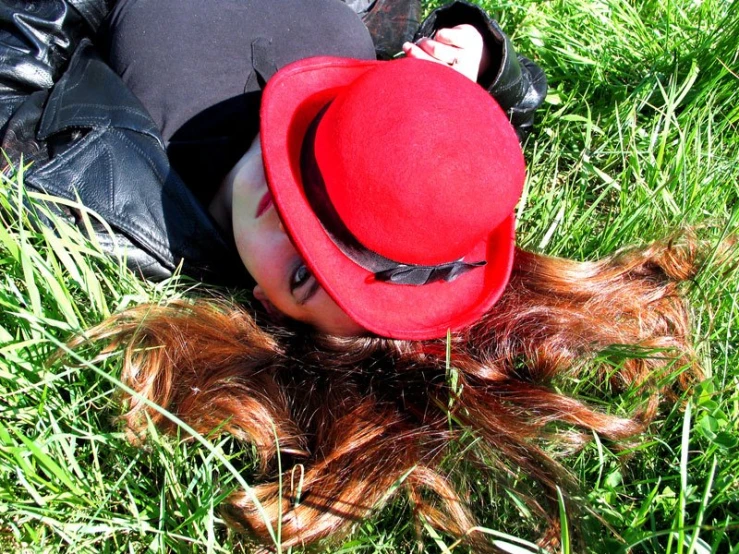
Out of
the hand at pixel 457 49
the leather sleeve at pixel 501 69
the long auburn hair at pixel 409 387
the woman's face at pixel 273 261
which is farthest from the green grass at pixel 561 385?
the hand at pixel 457 49

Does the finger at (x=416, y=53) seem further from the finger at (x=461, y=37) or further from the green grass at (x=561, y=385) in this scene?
the green grass at (x=561, y=385)

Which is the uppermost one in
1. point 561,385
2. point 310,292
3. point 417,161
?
point 417,161

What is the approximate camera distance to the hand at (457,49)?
2.05 metres

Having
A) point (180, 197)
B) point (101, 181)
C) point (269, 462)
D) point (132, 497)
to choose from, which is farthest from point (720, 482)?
point (101, 181)

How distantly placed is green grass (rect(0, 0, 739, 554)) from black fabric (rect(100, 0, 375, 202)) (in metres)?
0.42

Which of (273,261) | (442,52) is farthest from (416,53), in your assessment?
(273,261)

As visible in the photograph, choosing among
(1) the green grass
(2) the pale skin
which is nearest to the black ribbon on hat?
(2) the pale skin

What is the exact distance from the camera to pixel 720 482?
4.66ft

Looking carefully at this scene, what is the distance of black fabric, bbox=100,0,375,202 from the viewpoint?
1.86m

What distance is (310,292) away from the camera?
155 centimetres

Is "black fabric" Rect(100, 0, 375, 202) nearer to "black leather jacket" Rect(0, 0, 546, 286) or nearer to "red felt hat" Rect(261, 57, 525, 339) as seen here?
"black leather jacket" Rect(0, 0, 546, 286)

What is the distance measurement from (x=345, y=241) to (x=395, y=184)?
199mm

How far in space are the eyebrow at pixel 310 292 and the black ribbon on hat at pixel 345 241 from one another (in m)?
0.23

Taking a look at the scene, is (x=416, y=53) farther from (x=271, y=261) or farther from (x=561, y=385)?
(x=561, y=385)
